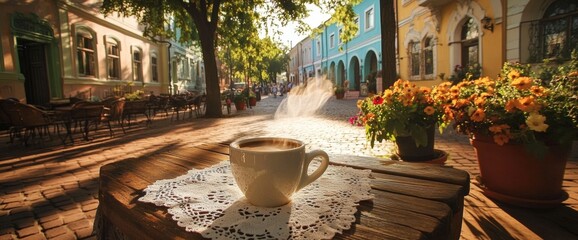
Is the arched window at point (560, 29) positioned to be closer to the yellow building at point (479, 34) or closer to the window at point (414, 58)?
the yellow building at point (479, 34)

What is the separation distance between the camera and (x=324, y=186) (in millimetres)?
943

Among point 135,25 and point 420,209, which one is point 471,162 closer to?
point 420,209

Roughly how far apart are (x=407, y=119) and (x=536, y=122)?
3.19ft

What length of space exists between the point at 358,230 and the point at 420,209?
0.64 ft

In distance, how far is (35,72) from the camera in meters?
10.4

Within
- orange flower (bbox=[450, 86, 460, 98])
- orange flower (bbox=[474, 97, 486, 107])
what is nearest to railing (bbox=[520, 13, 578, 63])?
orange flower (bbox=[450, 86, 460, 98])

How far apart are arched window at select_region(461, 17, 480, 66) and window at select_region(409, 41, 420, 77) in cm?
268

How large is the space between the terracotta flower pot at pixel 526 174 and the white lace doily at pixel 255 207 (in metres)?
1.98

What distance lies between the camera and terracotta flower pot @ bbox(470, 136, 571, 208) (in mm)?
2312

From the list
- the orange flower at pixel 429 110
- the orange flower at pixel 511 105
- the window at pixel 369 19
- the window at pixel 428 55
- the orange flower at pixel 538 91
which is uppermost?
the window at pixel 369 19

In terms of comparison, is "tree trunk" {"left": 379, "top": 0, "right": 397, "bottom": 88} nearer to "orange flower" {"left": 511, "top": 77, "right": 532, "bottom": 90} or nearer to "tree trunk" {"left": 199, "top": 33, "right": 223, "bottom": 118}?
"orange flower" {"left": 511, "top": 77, "right": 532, "bottom": 90}

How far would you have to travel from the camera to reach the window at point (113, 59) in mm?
13570

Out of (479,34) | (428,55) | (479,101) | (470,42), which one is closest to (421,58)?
(428,55)

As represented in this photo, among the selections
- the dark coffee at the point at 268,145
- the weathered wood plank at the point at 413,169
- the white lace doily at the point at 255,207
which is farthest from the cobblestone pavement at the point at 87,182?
the dark coffee at the point at 268,145
